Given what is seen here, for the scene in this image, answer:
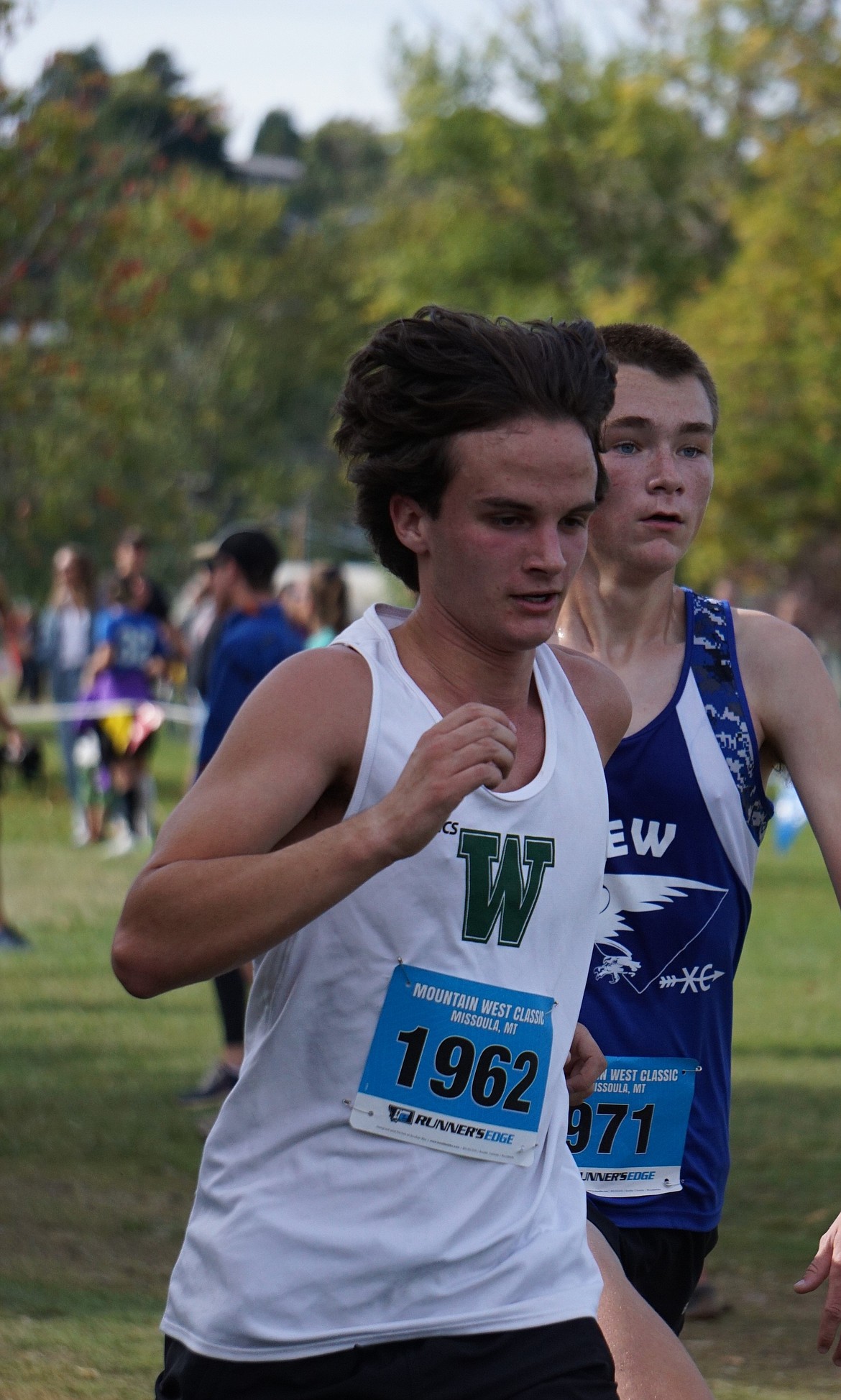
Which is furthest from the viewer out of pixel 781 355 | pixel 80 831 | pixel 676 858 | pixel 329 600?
pixel 781 355

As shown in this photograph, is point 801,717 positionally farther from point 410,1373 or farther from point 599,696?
point 410,1373

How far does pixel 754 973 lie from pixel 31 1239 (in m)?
5.96

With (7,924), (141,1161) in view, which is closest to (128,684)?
(7,924)

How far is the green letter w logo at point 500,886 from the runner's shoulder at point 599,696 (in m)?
0.39

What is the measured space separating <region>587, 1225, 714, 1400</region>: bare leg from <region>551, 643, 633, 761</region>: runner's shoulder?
0.80 meters

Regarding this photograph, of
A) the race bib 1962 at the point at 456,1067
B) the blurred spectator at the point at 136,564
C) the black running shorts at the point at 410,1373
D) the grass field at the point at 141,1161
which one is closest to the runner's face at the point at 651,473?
the race bib 1962 at the point at 456,1067

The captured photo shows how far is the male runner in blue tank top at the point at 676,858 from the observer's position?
331cm

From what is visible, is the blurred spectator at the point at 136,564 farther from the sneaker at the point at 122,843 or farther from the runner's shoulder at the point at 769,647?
the runner's shoulder at the point at 769,647

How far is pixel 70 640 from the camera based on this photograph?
1712cm

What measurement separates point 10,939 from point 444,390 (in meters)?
9.26

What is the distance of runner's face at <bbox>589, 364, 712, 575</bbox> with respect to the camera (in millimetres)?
3467

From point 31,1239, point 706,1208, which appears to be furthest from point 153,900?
point 31,1239

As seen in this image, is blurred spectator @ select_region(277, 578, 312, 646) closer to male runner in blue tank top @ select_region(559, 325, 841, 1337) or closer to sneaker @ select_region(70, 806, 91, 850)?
sneaker @ select_region(70, 806, 91, 850)

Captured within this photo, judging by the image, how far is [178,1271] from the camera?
2406mm
